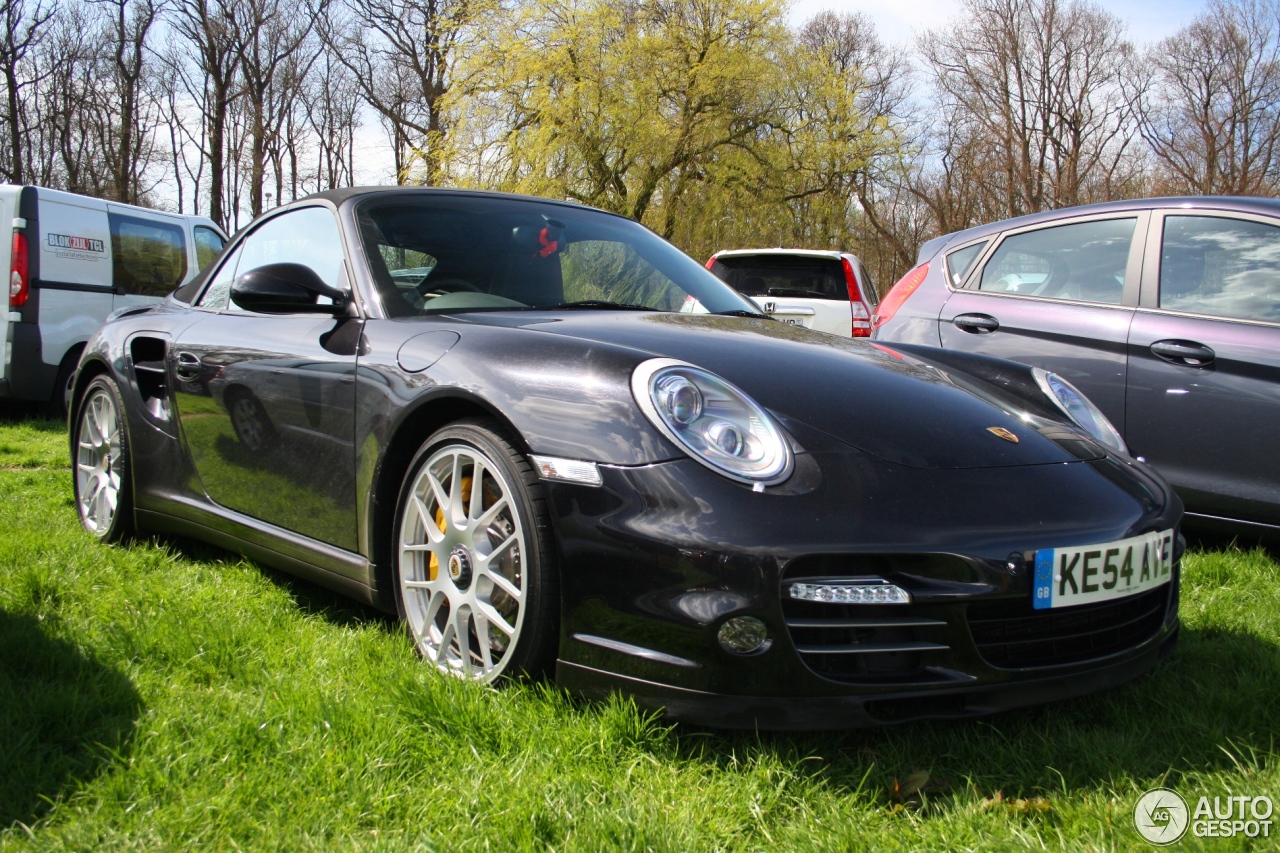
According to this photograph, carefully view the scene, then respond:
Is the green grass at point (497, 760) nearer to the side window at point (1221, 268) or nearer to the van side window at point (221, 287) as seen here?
the van side window at point (221, 287)

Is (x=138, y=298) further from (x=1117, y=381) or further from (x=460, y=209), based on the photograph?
(x=1117, y=381)

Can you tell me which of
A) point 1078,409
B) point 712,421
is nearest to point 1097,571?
point 712,421

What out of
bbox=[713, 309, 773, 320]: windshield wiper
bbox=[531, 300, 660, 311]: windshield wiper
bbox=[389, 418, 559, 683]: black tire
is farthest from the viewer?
bbox=[713, 309, 773, 320]: windshield wiper

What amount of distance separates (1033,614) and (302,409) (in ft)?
6.27

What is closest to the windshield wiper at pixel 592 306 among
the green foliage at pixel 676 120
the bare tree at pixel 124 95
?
the green foliage at pixel 676 120

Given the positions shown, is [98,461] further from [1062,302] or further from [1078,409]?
[1062,302]

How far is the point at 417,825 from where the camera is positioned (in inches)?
67.5

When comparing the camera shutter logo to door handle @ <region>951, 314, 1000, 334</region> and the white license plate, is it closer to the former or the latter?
the white license plate

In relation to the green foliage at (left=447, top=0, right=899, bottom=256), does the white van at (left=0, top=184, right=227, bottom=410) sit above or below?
below

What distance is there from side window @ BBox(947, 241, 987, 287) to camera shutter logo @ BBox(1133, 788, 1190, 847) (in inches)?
134

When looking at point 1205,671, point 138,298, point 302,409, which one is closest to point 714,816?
point 1205,671

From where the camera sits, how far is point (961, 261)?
196 inches

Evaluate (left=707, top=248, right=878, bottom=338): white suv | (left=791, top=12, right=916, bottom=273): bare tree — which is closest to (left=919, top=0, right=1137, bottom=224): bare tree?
(left=791, top=12, right=916, bottom=273): bare tree

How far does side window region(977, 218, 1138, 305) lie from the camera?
427cm
